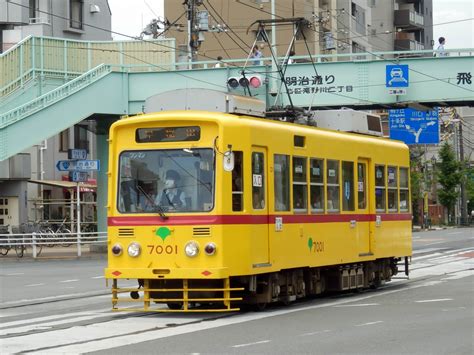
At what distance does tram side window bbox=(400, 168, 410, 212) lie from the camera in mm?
23109

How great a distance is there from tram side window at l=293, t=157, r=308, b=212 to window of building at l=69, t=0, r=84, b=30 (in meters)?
44.8

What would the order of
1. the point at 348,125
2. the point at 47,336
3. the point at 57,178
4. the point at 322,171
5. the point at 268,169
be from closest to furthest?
the point at 47,336, the point at 268,169, the point at 322,171, the point at 348,125, the point at 57,178

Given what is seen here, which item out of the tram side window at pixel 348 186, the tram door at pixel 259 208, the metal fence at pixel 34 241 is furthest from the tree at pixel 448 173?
the tram door at pixel 259 208

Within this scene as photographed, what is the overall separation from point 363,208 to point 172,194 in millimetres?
5551

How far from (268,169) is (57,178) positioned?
4317 cm

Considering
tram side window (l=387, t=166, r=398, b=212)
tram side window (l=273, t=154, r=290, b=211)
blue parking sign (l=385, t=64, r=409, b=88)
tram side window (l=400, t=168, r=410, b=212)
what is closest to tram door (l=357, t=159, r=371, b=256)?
tram side window (l=387, t=166, r=398, b=212)

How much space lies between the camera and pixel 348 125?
20.8 m

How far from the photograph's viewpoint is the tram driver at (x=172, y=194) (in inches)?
643

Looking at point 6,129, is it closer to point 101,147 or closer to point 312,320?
point 101,147

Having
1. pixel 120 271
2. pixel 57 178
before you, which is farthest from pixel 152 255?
pixel 57 178

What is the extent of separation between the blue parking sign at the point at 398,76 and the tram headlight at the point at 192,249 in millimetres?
23187

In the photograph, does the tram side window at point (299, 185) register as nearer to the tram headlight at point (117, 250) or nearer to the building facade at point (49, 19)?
the tram headlight at point (117, 250)

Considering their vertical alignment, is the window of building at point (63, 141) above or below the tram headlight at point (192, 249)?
above

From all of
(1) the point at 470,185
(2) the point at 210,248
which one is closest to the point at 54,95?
(2) the point at 210,248
